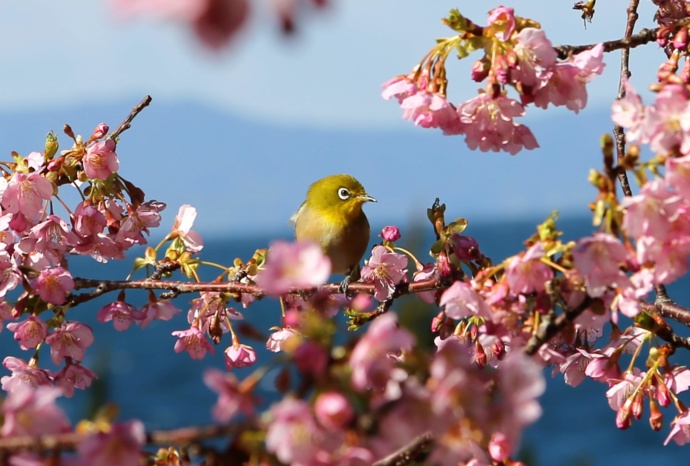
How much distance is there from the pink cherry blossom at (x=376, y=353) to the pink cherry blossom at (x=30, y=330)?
1.25m

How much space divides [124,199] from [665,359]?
49.6 inches

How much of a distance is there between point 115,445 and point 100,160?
1227 mm

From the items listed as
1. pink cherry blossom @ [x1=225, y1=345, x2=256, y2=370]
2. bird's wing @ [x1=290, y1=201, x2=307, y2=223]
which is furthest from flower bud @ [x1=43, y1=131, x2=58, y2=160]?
bird's wing @ [x1=290, y1=201, x2=307, y2=223]

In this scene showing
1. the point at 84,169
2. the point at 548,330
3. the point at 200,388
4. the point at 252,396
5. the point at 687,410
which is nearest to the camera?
the point at 252,396

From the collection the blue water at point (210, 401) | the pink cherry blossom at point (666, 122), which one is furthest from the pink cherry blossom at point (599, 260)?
the blue water at point (210, 401)

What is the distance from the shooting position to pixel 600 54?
1.67 m

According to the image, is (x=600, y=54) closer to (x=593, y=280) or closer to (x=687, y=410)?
(x=593, y=280)

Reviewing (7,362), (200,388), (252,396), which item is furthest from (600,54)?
(200,388)

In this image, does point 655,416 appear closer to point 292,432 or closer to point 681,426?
point 681,426

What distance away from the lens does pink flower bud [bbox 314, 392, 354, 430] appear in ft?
2.95

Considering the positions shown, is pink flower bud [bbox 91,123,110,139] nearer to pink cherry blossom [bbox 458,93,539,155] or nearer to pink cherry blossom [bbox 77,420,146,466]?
pink cherry blossom [bbox 458,93,539,155]

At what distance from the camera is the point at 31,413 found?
0.97 metres

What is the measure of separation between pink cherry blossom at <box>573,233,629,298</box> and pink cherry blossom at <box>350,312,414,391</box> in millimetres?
360

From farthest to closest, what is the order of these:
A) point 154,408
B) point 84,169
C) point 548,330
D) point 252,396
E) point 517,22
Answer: point 154,408 → point 84,169 → point 517,22 → point 548,330 → point 252,396
